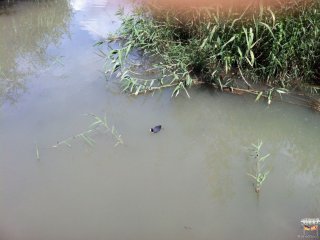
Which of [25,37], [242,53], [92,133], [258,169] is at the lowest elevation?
[25,37]

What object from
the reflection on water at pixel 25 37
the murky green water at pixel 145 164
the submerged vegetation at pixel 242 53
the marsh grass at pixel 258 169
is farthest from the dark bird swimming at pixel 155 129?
the reflection on water at pixel 25 37

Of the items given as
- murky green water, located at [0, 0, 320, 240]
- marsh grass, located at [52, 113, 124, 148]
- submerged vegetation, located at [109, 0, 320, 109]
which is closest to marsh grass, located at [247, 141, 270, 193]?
murky green water, located at [0, 0, 320, 240]

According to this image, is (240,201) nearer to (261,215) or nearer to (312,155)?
(261,215)

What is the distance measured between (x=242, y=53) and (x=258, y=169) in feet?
4.21

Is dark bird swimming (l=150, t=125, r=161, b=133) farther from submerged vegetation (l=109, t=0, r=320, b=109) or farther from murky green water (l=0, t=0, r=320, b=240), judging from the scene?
submerged vegetation (l=109, t=0, r=320, b=109)

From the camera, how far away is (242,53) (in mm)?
3564

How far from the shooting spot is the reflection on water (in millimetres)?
4184

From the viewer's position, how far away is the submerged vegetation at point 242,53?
134 inches

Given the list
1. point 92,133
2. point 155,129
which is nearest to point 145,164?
point 155,129

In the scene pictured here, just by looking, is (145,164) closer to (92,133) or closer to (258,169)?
(92,133)

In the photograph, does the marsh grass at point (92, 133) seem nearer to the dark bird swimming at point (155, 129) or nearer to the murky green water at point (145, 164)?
the murky green water at point (145, 164)

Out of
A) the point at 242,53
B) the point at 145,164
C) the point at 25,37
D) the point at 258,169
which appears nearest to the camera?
the point at 258,169

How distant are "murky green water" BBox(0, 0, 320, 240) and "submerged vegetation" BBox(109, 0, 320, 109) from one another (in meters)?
0.18

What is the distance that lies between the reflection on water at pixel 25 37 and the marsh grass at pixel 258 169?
2328 millimetres
